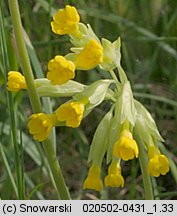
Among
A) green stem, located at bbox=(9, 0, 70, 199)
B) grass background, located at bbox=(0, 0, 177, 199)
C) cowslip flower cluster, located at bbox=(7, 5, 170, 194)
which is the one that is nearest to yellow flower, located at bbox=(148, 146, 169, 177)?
cowslip flower cluster, located at bbox=(7, 5, 170, 194)

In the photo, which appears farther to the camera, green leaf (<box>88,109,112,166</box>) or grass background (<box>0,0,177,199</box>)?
grass background (<box>0,0,177,199</box>)

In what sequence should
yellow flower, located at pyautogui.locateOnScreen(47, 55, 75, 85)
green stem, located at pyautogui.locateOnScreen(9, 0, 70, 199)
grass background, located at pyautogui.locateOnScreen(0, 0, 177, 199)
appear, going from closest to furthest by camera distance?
green stem, located at pyautogui.locateOnScreen(9, 0, 70, 199) → yellow flower, located at pyautogui.locateOnScreen(47, 55, 75, 85) → grass background, located at pyautogui.locateOnScreen(0, 0, 177, 199)

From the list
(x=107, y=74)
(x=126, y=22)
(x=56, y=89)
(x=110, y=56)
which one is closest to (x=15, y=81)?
(x=56, y=89)

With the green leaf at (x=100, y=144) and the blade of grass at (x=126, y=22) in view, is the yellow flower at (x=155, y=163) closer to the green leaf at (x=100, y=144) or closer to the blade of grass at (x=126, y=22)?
the green leaf at (x=100, y=144)

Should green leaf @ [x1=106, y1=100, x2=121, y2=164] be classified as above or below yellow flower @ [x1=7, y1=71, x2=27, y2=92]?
below

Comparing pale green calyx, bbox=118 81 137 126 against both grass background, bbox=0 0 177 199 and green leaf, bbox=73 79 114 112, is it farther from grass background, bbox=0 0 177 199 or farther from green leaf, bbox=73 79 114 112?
grass background, bbox=0 0 177 199

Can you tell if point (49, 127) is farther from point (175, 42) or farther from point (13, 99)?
point (175, 42)

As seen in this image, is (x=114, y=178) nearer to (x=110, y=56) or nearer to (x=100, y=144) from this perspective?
(x=100, y=144)
